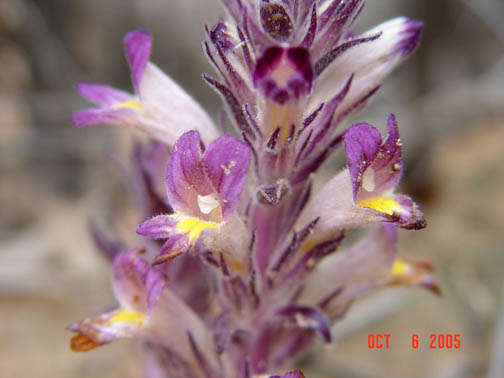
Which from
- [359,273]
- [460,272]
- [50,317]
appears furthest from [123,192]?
[359,273]

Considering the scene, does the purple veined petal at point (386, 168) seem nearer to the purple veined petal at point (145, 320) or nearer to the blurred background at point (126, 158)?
the purple veined petal at point (145, 320)

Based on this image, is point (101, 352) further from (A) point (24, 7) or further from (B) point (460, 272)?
(A) point (24, 7)

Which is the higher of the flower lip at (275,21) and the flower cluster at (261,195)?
the flower lip at (275,21)

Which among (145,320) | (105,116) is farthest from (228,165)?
(145,320)
